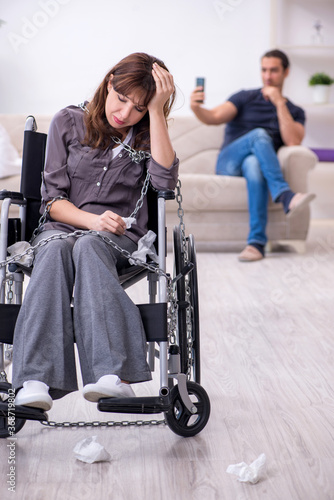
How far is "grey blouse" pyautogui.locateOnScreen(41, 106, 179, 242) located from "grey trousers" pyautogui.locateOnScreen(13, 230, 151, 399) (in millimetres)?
212

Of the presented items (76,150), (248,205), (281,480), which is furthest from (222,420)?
(248,205)

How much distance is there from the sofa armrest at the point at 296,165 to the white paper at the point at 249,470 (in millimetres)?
2680

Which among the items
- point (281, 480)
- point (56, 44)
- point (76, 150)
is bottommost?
point (281, 480)

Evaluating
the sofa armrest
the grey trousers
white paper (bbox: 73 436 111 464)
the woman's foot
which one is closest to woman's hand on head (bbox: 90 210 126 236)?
the grey trousers

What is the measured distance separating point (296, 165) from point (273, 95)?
43cm

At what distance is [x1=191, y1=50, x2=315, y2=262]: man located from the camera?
3682 mm

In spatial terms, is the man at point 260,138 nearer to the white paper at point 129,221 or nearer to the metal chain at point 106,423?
the white paper at point 129,221

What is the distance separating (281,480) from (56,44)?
4.01 metres

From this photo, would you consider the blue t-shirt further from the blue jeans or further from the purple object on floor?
the purple object on floor

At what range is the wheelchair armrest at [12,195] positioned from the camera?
1.52 m

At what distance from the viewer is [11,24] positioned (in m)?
4.60

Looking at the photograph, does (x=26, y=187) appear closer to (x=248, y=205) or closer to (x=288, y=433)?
(x=288, y=433)

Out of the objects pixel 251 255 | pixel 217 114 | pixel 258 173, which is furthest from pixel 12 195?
pixel 217 114

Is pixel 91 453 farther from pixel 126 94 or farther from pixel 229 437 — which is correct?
pixel 126 94
